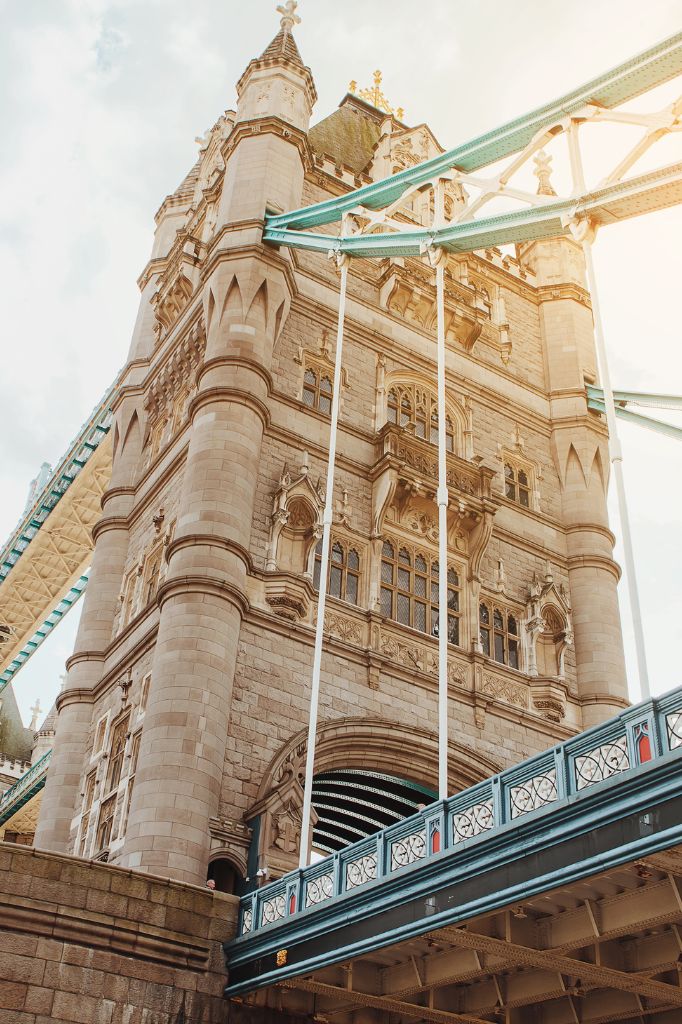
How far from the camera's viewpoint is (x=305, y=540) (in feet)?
87.7

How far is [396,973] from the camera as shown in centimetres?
1658

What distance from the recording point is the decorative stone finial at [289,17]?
36469mm

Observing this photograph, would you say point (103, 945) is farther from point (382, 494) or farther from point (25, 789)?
point (25, 789)

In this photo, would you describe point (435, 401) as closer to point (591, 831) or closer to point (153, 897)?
point (153, 897)

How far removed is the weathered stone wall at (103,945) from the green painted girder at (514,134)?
1695 centimetres

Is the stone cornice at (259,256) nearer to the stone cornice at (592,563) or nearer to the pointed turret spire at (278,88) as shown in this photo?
the pointed turret spire at (278,88)

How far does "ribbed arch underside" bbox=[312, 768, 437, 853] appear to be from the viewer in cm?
2617

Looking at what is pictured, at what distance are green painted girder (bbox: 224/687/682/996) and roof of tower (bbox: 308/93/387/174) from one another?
86.2 ft

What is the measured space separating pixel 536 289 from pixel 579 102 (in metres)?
15.0

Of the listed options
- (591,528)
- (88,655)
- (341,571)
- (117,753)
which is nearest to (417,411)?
(591,528)

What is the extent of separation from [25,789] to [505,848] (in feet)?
126

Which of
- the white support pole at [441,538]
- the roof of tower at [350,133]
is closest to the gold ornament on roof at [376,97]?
the roof of tower at [350,133]

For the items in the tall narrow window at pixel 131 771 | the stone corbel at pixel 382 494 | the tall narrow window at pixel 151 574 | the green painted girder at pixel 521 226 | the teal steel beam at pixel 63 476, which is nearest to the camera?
the green painted girder at pixel 521 226

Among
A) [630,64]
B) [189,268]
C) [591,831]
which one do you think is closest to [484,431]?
[189,268]
